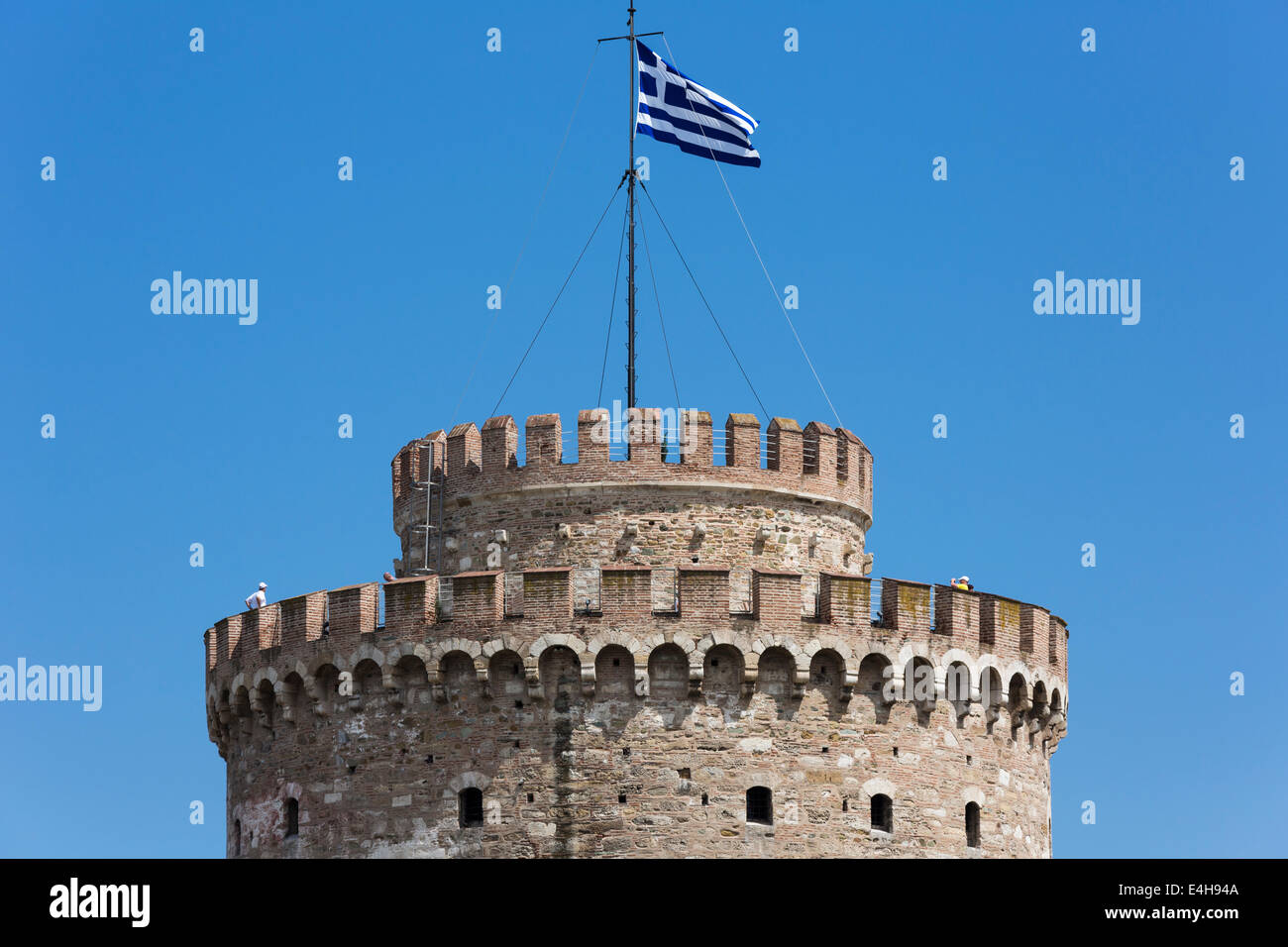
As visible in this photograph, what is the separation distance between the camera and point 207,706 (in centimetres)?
5750

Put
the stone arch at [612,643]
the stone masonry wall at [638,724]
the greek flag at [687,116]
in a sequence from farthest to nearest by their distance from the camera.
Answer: the greek flag at [687,116] < the stone arch at [612,643] < the stone masonry wall at [638,724]

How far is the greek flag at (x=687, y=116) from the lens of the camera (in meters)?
58.3

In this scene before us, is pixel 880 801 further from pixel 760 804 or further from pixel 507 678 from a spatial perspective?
pixel 507 678

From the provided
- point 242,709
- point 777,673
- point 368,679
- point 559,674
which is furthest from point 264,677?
point 777,673

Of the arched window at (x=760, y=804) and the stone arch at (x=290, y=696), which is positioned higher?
the stone arch at (x=290, y=696)

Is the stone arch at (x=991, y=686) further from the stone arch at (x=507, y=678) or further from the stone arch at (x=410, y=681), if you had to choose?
the stone arch at (x=410, y=681)

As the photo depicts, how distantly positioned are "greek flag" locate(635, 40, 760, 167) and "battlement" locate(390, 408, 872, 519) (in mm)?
7438

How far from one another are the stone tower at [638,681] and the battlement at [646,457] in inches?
2.3

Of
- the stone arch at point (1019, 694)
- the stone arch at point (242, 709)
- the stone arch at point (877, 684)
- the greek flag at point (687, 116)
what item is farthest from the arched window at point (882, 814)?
the greek flag at point (687, 116)

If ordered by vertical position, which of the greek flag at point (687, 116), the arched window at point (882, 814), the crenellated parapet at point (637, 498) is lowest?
the arched window at point (882, 814)
